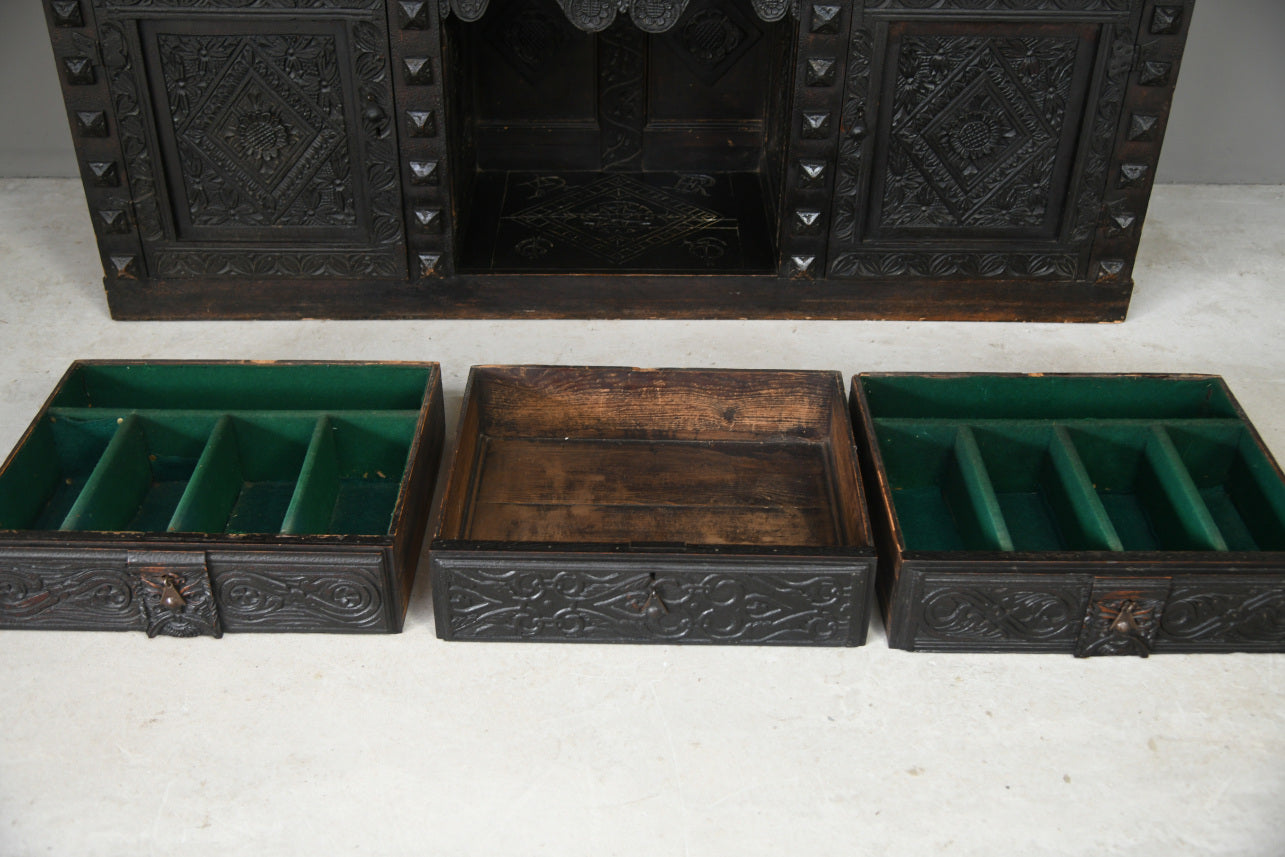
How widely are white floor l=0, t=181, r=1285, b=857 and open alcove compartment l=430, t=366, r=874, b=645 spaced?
93 millimetres

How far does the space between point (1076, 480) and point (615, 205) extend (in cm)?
185

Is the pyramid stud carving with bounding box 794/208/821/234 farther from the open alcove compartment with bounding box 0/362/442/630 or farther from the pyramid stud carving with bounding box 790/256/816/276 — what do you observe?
the open alcove compartment with bounding box 0/362/442/630

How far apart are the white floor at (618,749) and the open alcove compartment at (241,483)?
0.13m

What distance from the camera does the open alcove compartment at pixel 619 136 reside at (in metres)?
3.89

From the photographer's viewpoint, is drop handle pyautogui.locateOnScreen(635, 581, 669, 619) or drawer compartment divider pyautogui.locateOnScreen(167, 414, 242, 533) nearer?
drop handle pyautogui.locateOnScreen(635, 581, 669, 619)

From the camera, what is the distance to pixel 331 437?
2988 millimetres

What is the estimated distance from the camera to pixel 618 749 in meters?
2.45

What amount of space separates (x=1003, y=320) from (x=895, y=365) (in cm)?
43

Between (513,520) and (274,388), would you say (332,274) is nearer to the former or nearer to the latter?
(274,388)

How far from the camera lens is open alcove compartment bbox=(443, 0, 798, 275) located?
389 cm

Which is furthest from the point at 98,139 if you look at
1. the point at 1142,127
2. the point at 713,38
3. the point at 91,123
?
the point at 1142,127

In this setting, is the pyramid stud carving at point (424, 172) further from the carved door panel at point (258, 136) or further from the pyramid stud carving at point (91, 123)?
the pyramid stud carving at point (91, 123)

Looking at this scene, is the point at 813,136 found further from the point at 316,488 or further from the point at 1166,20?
Answer: the point at 316,488

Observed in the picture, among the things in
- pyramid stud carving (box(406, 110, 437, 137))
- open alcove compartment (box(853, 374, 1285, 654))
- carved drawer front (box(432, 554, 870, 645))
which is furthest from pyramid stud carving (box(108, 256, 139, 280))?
open alcove compartment (box(853, 374, 1285, 654))
